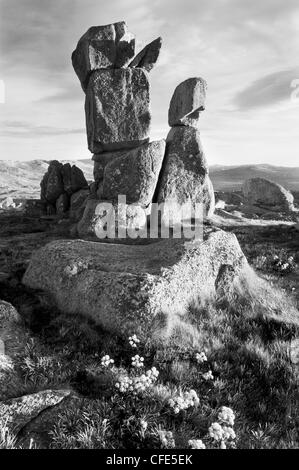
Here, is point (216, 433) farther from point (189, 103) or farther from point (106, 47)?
point (106, 47)

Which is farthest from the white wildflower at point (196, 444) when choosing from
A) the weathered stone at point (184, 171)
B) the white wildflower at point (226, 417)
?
the weathered stone at point (184, 171)

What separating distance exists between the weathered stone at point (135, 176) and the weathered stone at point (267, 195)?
31.4 metres

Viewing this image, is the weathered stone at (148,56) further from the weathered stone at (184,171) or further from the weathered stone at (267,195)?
the weathered stone at (267,195)

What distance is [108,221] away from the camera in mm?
23641

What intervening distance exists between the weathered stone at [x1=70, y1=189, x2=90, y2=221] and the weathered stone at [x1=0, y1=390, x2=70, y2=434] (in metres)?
26.6

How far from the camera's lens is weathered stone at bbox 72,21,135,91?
27.6 m

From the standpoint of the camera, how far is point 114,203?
24.5 metres

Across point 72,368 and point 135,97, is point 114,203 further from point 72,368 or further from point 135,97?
point 72,368

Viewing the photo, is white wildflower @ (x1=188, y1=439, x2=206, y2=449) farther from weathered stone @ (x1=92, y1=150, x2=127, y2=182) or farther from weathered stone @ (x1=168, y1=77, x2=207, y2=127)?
weathered stone @ (x1=92, y1=150, x2=127, y2=182)

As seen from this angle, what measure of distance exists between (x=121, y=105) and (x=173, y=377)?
24750mm

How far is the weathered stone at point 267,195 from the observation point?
55466mm

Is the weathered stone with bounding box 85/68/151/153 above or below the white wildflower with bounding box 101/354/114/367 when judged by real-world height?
above

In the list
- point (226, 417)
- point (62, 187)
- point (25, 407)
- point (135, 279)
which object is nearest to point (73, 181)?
point (62, 187)

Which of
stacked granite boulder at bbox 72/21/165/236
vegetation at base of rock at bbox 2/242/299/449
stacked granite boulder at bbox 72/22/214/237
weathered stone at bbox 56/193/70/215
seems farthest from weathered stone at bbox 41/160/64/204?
vegetation at base of rock at bbox 2/242/299/449
